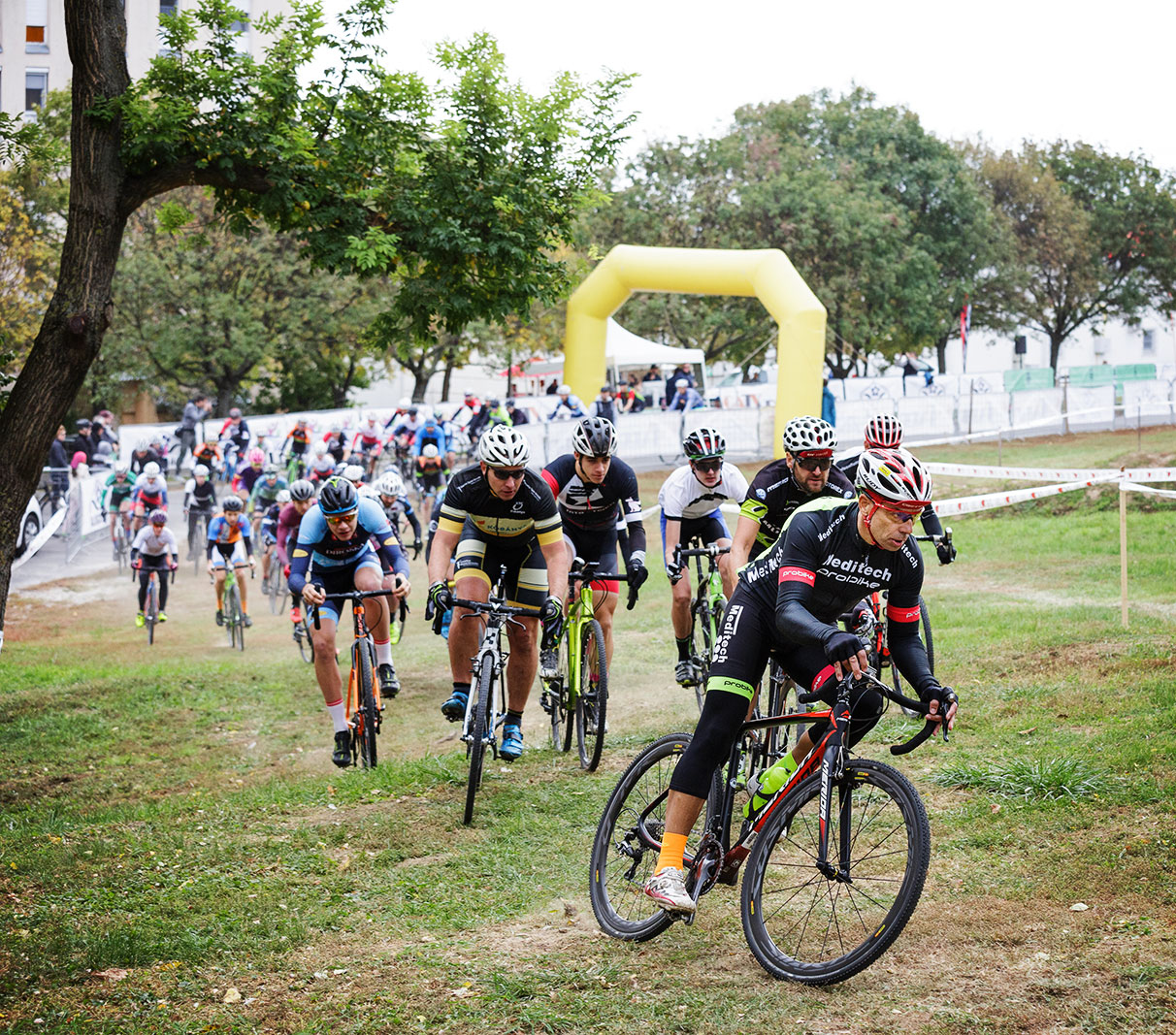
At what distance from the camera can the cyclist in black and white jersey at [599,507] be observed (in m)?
8.95

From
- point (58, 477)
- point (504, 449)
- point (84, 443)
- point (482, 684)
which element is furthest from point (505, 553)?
point (84, 443)

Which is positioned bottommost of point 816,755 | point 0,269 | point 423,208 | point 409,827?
point 409,827

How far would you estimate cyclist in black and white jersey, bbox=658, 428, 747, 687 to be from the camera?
9.66 metres

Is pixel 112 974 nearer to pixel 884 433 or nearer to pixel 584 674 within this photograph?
pixel 584 674

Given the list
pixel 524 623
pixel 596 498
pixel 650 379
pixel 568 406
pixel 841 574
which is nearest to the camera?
pixel 841 574

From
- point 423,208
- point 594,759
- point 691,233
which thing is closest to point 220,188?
point 423,208

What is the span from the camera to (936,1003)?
15.0 ft

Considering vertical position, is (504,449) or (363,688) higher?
(504,449)

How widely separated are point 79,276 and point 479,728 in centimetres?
485

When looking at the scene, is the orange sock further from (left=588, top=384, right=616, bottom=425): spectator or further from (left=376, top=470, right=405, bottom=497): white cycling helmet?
(left=588, top=384, right=616, bottom=425): spectator

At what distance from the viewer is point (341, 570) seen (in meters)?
9.38

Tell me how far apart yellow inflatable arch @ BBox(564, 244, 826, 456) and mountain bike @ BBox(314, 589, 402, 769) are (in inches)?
692

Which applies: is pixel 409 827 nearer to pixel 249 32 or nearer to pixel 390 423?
pixel 390 423

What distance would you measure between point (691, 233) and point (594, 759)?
3694 cm
